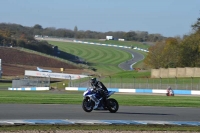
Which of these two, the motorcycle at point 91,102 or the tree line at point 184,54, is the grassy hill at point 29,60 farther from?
the motorcycle at point 91,102

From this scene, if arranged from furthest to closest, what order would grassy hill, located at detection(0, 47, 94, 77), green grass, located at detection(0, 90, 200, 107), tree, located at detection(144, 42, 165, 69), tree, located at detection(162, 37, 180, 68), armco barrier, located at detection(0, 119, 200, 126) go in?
grassy hill, located at detection(0, 47, 94, 77) < tree, located at detection(144, 42, 165, 69) < tree, located at detection(162, 37, 180, 68) < green grass, located at detection(0, 90, 200, 107) < armco barrier, located at detection(0, 119, 200, 126)

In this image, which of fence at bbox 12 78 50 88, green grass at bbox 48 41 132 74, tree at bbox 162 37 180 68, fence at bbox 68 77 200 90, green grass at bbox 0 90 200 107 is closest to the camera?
green grass at bbox 0 90 200 107

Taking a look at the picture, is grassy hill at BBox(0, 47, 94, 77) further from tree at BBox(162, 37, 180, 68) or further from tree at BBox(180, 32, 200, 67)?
tree at BBox(180, 32, 200, 67)

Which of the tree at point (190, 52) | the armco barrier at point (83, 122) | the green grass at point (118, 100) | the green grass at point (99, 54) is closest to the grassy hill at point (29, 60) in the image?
the green grass at point (99, 54)

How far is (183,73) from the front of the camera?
257 feet

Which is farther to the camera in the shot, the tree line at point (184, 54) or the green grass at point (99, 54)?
the green grass at point (99, 54)

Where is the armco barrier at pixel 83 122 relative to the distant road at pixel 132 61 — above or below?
below

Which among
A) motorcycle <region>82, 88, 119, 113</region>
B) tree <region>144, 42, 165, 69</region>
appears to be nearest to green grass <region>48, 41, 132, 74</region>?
tree <region>144, 42, 165, 69</region>

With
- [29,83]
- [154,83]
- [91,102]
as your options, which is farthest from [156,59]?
[91,102]

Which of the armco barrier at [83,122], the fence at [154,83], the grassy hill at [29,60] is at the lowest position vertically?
the armco barrier at [83,122]

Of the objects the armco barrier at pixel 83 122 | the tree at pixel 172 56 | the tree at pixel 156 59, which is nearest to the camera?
the armco barrier at pixel 83 122

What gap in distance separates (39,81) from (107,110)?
51.2 meters

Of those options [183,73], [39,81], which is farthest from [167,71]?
[39,81]

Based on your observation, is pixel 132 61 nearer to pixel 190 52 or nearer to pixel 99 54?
pixel 99 54
